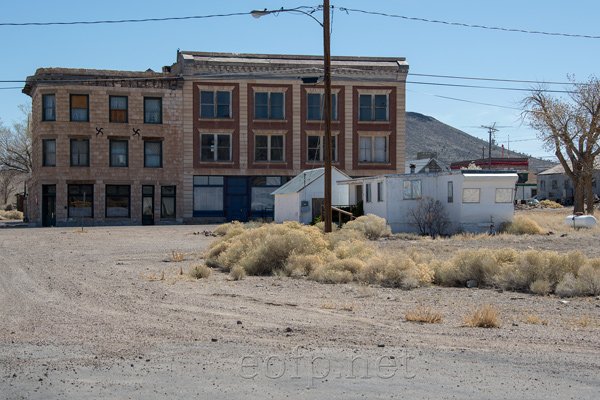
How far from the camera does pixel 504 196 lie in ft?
93.4

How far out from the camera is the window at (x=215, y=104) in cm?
4575

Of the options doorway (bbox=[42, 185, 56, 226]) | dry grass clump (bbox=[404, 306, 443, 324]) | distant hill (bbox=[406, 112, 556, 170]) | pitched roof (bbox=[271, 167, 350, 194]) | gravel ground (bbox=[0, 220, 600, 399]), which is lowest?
gravel ground (bbox=[0, 220, 600, 399])

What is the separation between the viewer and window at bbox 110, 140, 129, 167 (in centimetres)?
4416

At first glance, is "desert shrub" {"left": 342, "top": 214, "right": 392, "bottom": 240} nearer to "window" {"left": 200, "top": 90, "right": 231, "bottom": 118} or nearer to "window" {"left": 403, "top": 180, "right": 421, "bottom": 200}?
"window" {"left": 403, "top": 180, "right": 421, "bottom": 200}

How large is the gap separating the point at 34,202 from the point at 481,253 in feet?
131

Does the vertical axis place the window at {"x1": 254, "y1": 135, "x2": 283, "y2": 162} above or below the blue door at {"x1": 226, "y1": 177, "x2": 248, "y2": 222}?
above

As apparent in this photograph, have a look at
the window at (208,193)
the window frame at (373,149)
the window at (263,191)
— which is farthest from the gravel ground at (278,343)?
the window frame at (373,149)

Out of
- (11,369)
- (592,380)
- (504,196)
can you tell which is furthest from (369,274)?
(504,196)

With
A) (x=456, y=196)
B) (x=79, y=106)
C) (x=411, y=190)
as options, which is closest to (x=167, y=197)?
(x=79, y=106)

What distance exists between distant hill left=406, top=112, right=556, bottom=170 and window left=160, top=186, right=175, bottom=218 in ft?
370

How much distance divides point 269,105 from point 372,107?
27.0 ft

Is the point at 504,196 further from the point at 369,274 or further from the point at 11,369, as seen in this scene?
the point at 11,369

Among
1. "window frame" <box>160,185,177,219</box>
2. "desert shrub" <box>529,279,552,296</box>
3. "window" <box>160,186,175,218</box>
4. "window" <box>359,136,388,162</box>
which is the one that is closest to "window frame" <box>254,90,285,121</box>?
"window" <box>359,136,388,162</box>

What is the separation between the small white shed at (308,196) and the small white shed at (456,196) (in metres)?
4.93
